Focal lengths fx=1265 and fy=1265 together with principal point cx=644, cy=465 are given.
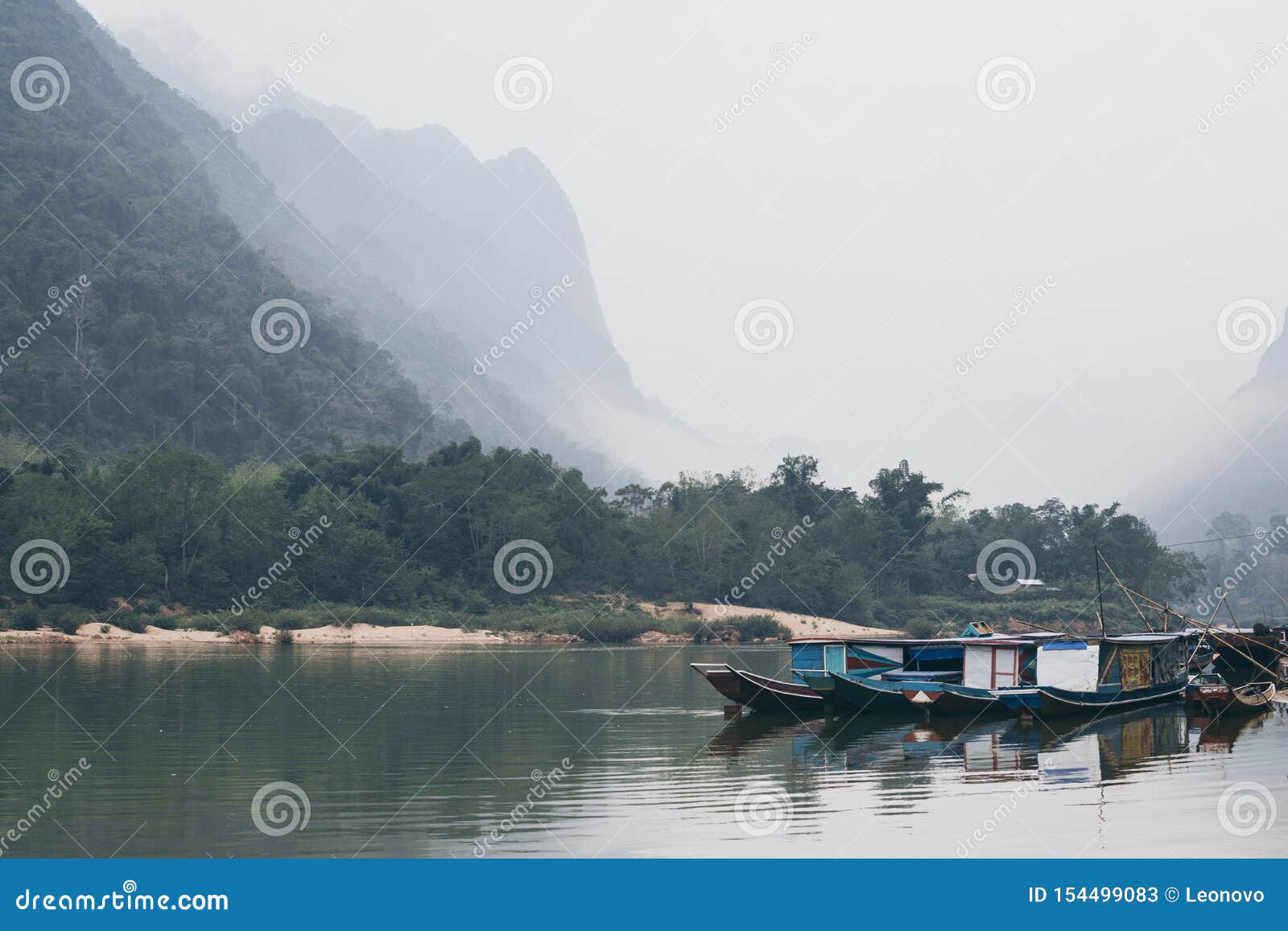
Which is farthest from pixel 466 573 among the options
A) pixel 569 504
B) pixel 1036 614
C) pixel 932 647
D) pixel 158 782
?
pixel 158 782

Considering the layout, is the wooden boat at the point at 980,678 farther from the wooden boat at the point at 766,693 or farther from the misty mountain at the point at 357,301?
the misty mountain at the point at 357,301

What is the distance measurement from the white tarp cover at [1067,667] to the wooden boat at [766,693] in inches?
243

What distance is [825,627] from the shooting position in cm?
8450

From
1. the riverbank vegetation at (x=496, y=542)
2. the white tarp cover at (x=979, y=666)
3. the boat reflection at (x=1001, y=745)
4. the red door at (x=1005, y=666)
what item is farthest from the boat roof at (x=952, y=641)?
the riverbank vegetation at (x=496, y=542)

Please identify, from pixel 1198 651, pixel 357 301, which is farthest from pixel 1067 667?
pixel 357 301

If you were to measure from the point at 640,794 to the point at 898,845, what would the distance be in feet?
16.2

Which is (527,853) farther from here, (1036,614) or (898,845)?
(1036,614)

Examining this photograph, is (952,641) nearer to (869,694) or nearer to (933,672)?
(933,672)

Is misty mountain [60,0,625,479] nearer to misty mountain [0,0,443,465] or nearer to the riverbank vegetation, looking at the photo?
misty mountain [0,0,443,465]

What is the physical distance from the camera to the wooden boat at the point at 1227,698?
33.8 meters

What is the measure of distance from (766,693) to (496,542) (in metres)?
51.3

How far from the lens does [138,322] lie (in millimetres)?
108438

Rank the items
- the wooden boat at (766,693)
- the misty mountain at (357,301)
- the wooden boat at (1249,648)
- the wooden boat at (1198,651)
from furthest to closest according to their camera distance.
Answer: the misty mountain at (357,301) < the wooden boat at (1249,648) < the wooden boat at (1198,651) < the wooden boat at (766,693)

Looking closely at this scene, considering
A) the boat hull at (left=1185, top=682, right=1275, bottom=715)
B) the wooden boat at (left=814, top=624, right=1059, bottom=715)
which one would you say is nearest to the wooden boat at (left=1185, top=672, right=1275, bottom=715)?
the boat hull at (left=1185, top=682, right=1275, bottom=715)
